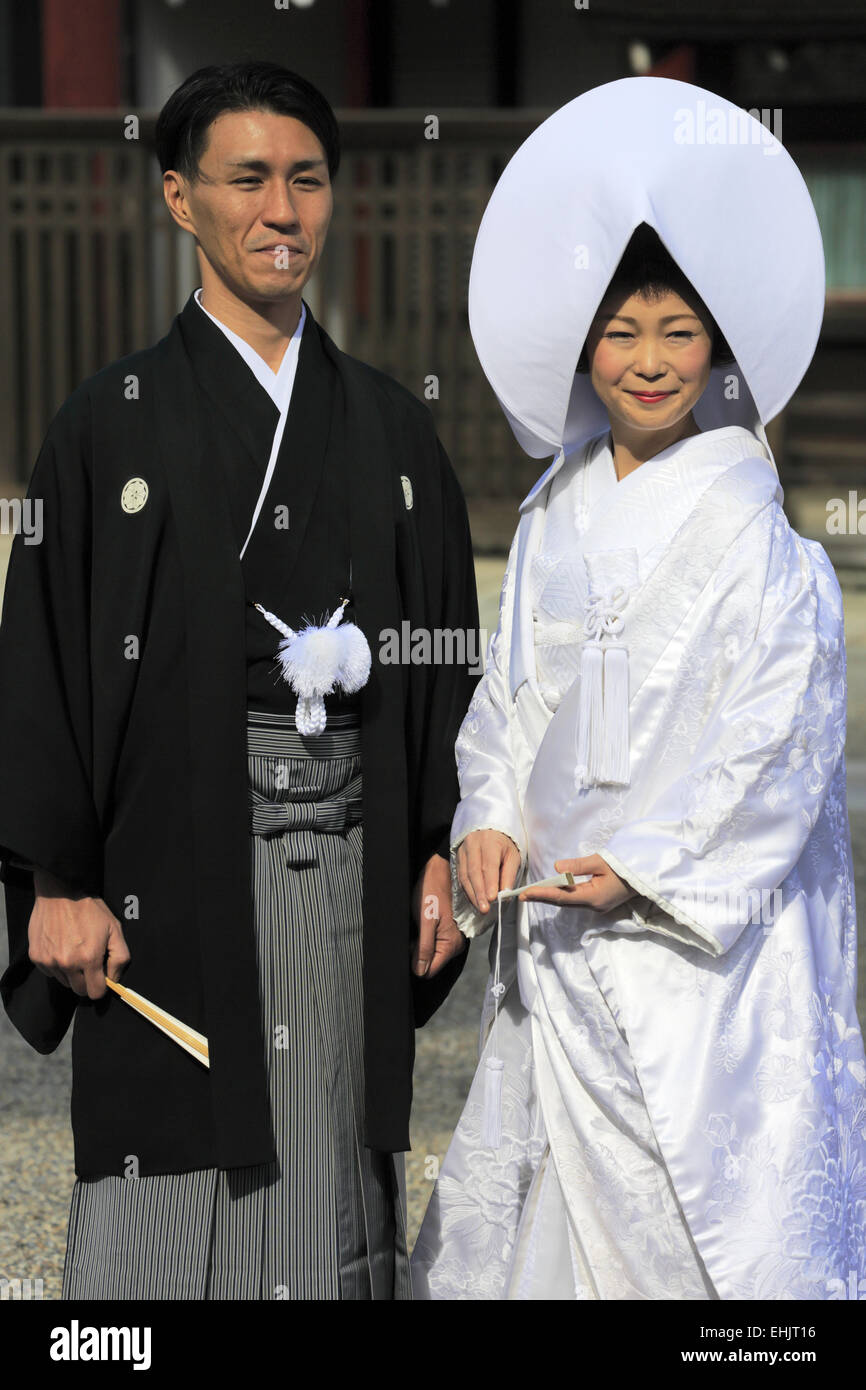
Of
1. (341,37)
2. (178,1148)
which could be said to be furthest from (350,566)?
(341,37)

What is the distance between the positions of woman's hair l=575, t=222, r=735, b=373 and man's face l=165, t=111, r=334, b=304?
47 centimetres

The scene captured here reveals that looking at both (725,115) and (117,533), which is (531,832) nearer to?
(117,533)

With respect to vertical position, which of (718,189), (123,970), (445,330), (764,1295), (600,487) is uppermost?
(445,330)

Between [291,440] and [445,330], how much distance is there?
8.60 metres

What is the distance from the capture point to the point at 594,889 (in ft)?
6.95

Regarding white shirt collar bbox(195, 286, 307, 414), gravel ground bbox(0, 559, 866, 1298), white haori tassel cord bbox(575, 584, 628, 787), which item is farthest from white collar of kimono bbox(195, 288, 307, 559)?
gravel ground bbox(0, 559, 866, 1298)

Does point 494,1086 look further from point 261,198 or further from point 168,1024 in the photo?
point 261,198

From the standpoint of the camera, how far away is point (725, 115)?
2.17 meters

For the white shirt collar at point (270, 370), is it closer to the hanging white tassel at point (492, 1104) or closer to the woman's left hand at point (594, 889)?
the woman's left hand at point (594, 889)

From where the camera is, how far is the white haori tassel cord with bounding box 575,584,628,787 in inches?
85.4

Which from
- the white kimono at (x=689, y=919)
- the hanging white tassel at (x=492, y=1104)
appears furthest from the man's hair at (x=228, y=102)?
the hanging white tassel at (x=492, y=1104)

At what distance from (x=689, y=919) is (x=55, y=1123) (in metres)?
2.28

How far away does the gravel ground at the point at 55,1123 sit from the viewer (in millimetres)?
3324

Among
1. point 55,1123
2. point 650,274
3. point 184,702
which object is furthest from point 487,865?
point 55,1123
